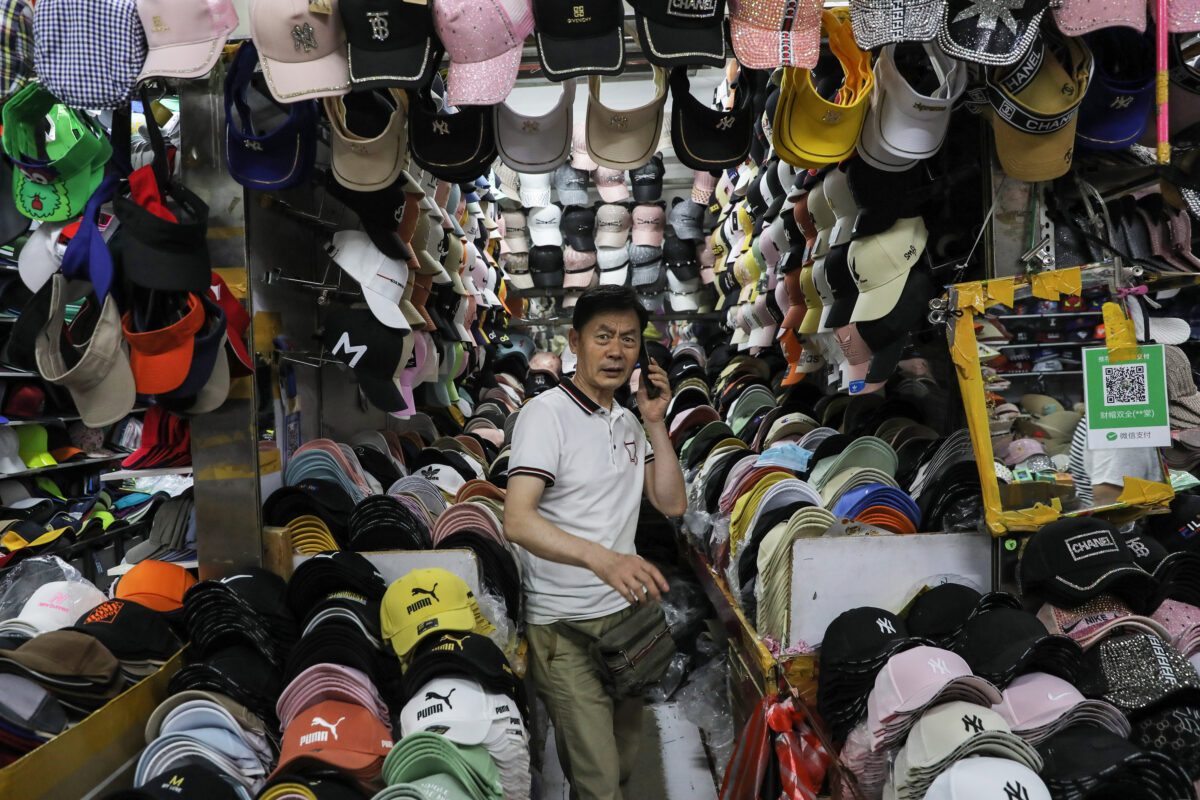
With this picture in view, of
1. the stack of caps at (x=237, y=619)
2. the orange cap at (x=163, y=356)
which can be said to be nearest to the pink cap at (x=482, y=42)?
the orange cap at (x=163, y=356)

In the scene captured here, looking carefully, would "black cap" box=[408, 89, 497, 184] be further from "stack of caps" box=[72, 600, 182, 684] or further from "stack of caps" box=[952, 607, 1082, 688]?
"stack of caps" box=[952, 607, 1082, 688]

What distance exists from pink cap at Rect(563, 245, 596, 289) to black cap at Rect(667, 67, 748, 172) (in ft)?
13.5

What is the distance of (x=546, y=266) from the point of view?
6746 mm

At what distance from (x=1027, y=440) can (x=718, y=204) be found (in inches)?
171

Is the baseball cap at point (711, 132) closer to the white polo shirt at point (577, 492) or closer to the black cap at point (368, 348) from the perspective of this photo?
the white polo shirt at point (577, 492)

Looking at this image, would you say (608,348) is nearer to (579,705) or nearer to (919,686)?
(579,705)

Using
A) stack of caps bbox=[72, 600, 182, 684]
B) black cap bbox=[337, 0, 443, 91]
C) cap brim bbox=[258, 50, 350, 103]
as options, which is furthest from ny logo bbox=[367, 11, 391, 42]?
stack of caps bbox=[72, 600, 182, 684]

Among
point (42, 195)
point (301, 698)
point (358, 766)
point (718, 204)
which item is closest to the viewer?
point (358, 766)

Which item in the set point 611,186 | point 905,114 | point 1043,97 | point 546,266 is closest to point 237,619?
point 905,114

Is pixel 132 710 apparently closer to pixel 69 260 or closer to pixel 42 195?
pixel 69 260

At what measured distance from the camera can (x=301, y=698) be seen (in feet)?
6.53

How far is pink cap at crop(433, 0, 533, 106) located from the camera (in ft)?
7.19

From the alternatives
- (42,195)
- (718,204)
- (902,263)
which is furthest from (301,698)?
(718,204)

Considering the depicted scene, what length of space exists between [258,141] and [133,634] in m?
1.39
